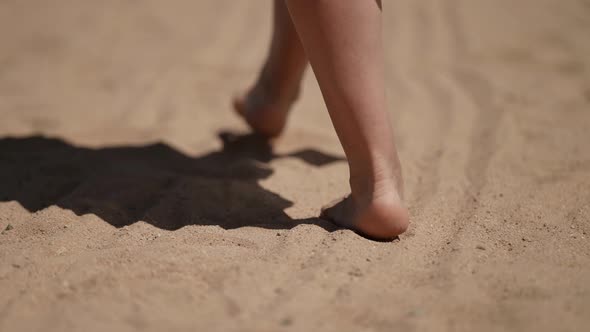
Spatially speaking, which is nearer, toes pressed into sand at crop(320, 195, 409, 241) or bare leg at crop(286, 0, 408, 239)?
bare leg at crop(286, 0, 408, 239)

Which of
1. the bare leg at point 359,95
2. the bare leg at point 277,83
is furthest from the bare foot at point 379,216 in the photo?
the bare leg at point 277,83

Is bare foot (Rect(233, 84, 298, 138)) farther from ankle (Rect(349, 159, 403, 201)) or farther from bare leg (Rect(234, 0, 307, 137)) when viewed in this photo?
ankle (Rect(349, 159, 403, 201))

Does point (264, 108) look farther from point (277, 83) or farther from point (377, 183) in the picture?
point (377, 183)

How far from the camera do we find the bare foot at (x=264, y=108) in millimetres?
2406

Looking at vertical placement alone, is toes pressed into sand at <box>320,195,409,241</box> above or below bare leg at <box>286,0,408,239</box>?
below

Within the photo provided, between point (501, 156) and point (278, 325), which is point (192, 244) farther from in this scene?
point (501, 156)

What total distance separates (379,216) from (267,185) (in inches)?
24.2

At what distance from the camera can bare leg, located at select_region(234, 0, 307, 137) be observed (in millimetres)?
2225

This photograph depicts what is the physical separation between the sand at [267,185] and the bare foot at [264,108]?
11 cm

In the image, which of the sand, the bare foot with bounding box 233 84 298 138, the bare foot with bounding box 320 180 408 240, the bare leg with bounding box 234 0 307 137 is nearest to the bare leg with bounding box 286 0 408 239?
the bare foot with bounding box 320 180 408 240

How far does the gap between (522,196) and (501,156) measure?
355 mm

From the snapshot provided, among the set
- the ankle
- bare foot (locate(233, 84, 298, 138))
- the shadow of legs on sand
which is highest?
the ankle

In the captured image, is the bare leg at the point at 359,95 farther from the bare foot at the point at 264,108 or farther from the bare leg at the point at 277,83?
→ the bare foot at the point at 264,108

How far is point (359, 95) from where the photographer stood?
1573mm
